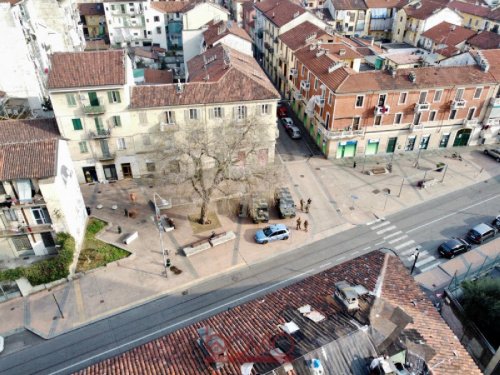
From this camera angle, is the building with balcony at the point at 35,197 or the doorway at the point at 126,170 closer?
the building with balcony at the point at 35,197

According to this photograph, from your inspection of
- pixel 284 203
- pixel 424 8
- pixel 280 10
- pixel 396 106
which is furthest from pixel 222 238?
pixel 424 8

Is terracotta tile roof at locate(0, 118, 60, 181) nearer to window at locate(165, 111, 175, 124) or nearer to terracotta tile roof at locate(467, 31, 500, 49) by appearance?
window at locate(165, 111, 175, 124)

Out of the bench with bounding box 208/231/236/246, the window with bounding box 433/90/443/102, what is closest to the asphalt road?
the bench with bounding box 208/231/236/246

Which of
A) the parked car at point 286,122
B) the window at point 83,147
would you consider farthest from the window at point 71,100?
the parked car at point 286,122

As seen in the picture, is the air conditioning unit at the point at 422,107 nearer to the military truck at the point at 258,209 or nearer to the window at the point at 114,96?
the military truck at the point at 258,209

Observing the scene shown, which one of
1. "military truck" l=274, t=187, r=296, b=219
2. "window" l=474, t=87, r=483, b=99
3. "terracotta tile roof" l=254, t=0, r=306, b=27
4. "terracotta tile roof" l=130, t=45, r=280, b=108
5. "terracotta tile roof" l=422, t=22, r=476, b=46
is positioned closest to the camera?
"military truck" l=274, t=187, r=296, b=219

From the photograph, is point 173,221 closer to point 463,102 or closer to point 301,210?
point 301,210

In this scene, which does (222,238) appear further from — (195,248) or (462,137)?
(462,137)
